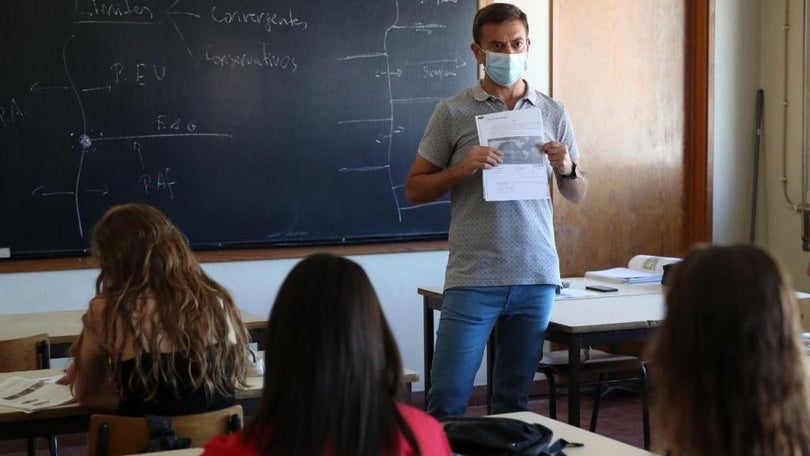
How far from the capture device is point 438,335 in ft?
11.0

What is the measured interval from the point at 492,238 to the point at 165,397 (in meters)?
1.18

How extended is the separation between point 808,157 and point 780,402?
5.34 meters

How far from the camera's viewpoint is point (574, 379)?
12.3ft

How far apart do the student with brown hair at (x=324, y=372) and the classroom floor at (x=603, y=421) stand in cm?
352

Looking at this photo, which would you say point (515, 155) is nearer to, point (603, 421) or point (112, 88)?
point (112, 88)

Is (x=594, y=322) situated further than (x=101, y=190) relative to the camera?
No

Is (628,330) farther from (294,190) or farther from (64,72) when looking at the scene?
(64,72)

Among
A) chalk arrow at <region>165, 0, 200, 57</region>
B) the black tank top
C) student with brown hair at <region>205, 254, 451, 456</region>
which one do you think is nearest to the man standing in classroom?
the black tank top

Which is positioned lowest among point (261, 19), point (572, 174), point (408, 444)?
point (408, 444)

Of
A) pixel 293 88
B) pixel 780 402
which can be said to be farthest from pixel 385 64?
pixel 780 402

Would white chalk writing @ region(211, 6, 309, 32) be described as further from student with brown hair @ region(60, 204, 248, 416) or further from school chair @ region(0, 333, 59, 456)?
student with brown hair @ region(60, 204, 248, 416)

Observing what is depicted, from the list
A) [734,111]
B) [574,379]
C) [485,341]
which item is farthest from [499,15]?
[734,111]

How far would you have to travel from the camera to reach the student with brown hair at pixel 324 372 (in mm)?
1553

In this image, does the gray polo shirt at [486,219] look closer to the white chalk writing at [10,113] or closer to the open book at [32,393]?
the open book at [32,393]
